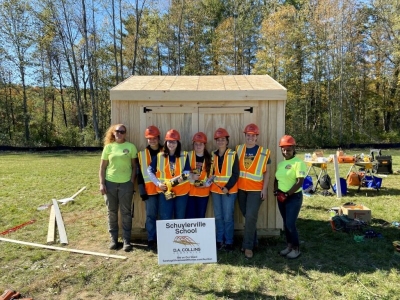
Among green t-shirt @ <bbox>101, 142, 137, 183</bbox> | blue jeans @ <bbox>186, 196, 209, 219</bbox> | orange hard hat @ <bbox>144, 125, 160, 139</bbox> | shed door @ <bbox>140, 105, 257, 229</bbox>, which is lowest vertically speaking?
blue jeans @ <bbox>186, 196, 209, 219</bbox>

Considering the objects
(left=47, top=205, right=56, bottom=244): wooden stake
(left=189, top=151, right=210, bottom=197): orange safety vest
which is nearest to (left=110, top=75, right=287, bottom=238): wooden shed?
(left=189, top=151, right=210, bottom=197): orange safety vest

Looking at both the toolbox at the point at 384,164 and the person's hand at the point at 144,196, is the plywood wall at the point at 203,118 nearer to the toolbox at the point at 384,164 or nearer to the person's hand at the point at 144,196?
the person's hand at the point at 144,196

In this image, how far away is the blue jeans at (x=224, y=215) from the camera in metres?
4.63

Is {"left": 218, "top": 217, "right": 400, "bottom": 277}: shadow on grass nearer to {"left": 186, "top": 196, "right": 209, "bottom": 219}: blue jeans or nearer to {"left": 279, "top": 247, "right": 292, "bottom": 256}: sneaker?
{"left": 279, "top": 247, "right": 292, "bottom": 256}: sneaker

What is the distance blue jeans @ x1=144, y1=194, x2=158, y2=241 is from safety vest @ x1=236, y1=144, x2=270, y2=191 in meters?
1.29

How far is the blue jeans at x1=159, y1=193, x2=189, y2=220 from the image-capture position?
4.62 metres

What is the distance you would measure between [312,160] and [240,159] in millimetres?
4642

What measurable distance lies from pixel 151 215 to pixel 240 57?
28562mm

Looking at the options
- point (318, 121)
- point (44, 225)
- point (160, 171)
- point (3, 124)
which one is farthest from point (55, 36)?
point (160, 171)

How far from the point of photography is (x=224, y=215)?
15.5ft

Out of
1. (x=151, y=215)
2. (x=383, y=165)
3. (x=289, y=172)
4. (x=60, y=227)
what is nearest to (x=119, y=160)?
(x=151, y=215)

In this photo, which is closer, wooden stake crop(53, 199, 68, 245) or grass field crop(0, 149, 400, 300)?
grass field crop(0, 149, 400, 300)

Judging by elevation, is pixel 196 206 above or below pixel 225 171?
below

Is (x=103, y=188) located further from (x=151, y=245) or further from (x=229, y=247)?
(x=229, y=247)
